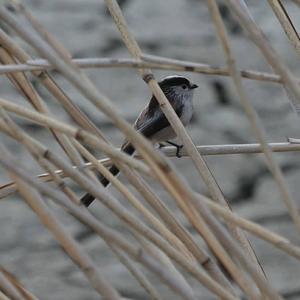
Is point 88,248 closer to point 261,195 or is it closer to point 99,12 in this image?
point 261,195

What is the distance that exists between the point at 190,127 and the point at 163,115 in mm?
1703

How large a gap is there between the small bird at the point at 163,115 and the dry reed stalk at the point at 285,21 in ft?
1.78

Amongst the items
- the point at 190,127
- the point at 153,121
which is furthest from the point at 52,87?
the point at 190,127

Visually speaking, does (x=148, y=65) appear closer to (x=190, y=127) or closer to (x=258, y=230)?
(x=258, y=230)

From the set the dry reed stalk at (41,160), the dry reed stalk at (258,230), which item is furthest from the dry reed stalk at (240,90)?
the dry reed stalk at (41,160)

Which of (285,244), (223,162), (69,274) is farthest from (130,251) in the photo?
(223,162)

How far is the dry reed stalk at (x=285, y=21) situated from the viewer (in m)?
1.72

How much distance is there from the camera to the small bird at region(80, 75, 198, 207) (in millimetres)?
2625

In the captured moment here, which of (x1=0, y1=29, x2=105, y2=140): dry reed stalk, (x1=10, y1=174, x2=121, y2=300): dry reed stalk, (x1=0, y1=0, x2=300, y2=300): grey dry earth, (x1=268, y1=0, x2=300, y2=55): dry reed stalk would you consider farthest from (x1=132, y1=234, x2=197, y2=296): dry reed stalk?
(x1=0, y1=0, x2=300, y2=300): grey dry earth

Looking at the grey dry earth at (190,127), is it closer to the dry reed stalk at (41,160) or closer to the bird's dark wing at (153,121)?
the bird's dark wing at (153,121)

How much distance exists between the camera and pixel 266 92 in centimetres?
470

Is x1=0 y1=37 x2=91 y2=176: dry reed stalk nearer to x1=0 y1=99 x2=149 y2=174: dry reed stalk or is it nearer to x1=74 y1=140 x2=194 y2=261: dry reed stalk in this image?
x1=74 y1=140 x2=194 y2=261: dry reed stalk

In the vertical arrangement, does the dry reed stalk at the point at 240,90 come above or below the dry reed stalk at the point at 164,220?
above

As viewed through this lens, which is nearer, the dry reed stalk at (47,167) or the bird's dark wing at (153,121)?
the dry reed stalk at (47,167)
